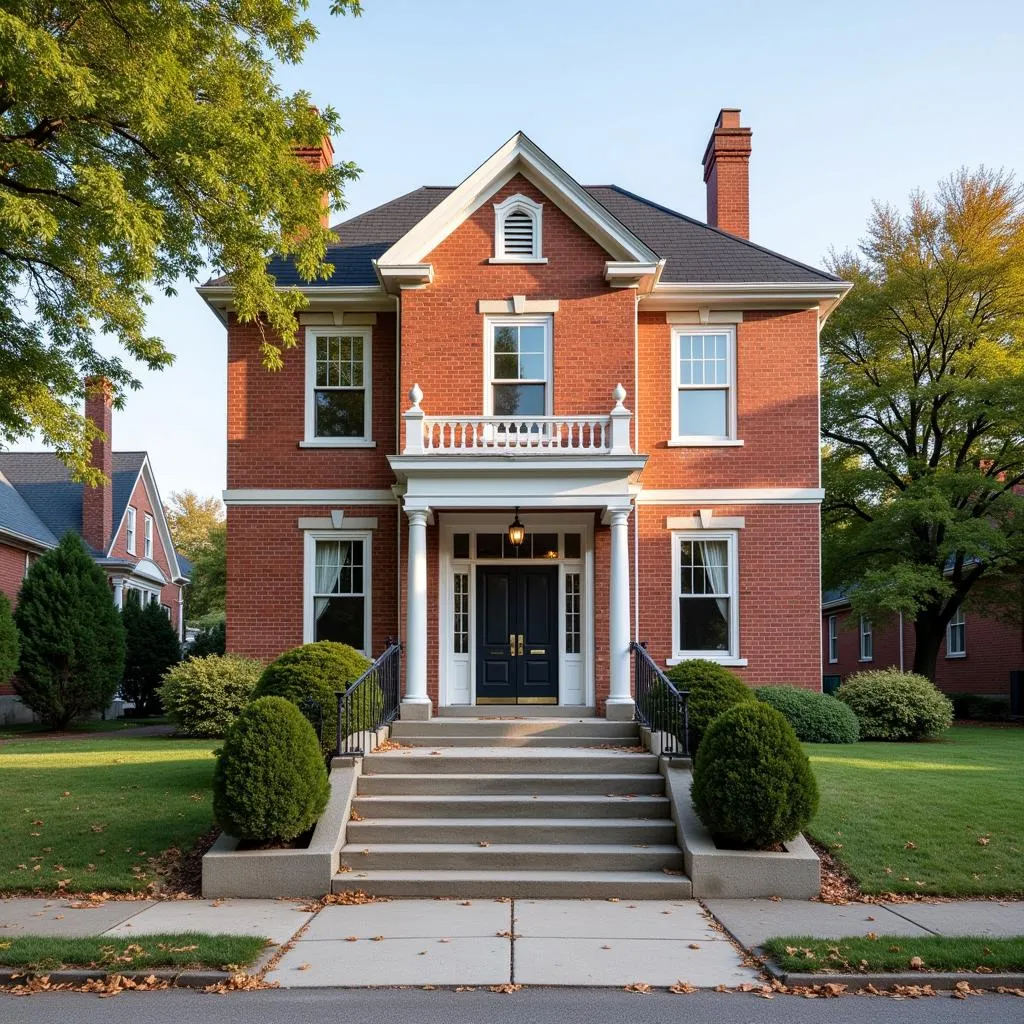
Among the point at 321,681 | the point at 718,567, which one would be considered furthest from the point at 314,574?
the point at 718,567

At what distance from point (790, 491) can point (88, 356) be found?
11.1 metres

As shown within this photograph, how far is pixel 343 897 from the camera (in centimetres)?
955

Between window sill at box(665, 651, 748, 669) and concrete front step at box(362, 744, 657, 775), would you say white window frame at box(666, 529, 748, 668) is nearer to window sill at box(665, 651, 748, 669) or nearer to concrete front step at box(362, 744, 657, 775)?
window sill at box(665, 651, 748, 669)

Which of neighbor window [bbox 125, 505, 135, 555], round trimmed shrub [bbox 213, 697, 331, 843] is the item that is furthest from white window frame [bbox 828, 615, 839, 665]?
round trimmed shrub [bbox 213, 697, 331, 843]

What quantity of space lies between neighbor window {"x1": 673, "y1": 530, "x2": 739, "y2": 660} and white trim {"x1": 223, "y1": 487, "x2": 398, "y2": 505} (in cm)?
496

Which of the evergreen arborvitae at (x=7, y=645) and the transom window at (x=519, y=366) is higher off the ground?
the transom window at (x=519, y=366)

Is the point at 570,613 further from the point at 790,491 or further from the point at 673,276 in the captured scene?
the point at 673,276

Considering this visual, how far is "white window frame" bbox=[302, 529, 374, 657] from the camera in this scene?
17641mm

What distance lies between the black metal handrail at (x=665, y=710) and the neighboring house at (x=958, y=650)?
47.6 ft

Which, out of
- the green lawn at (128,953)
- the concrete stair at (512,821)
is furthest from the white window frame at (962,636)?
the green lawn at (128,953)

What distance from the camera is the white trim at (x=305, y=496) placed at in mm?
17688

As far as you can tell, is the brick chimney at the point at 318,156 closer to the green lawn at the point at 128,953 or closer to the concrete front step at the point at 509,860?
the concrete front step at the point at 509,860

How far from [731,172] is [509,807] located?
1413 cm

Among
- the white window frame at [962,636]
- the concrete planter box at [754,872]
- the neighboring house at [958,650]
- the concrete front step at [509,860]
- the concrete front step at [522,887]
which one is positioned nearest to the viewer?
the concrete planter box at [754,872]
